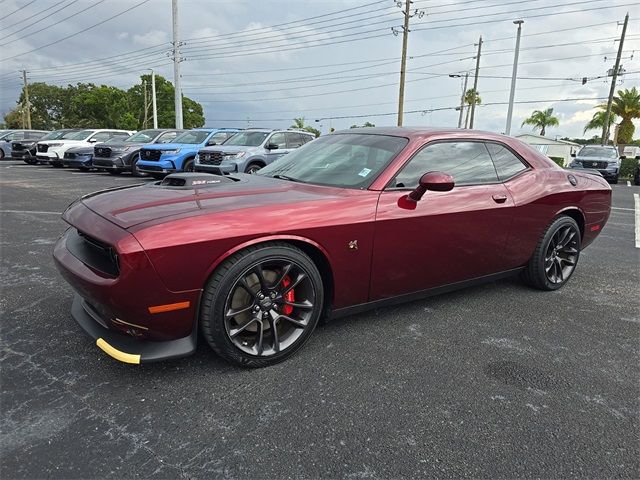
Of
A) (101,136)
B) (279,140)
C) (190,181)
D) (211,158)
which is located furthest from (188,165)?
(190,181)

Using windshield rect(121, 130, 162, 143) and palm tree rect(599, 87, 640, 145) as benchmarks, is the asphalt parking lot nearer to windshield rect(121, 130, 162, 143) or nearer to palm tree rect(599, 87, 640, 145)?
windshield rect(121, 130, 162, 143)

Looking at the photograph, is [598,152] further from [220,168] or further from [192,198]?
[192,198]

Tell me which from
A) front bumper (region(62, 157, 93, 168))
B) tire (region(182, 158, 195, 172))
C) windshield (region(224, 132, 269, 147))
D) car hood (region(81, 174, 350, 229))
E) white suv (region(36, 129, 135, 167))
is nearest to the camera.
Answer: car hood (region(81, 174, 350, 229))

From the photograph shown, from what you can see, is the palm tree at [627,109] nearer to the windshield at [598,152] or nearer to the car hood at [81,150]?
the windshield at [598,152]

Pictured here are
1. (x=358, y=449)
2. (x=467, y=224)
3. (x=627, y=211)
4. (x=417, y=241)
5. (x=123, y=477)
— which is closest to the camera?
(x=123, y=477)

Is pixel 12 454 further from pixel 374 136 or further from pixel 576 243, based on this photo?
pixel 576 243

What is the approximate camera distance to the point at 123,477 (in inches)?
68.1

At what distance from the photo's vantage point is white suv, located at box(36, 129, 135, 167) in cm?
1675

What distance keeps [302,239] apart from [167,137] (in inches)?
522

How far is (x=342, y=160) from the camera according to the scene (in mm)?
3301

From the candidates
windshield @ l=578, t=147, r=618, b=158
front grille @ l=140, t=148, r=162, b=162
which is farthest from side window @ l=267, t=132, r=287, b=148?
windshield @ l=578, t=147, r=618, b=158

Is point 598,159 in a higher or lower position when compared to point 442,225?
higher

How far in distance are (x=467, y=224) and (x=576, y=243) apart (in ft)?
5.51

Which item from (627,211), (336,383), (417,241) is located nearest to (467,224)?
(417,241)
